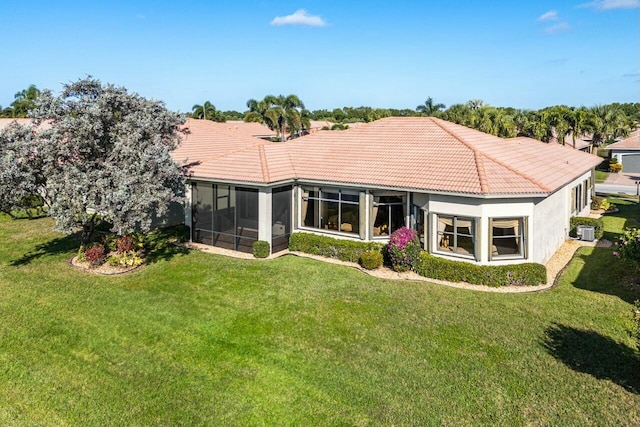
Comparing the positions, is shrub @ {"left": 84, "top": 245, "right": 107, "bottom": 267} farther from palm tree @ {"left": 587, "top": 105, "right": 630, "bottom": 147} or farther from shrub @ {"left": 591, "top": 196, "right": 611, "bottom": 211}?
palm tree @ {"left": 587, "top": 105, "right": 630, "bottom": 147}

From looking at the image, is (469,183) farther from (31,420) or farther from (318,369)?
(31,420)

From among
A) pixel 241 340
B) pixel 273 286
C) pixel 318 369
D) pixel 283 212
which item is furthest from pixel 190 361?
pixel 283 212

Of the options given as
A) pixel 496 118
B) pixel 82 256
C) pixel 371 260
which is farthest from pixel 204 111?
pixel 371 260

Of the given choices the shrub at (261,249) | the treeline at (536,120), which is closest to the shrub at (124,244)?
the shrub at (261,249)

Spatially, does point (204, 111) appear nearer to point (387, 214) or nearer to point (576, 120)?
point (576, 120)

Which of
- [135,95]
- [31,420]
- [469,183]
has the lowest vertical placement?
[31,420]

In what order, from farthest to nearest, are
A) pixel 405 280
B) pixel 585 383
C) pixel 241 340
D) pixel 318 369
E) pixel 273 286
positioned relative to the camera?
pixel 405 280, pixel 273 286, pixel 241 340, pixel 318 369, pixel 585 383

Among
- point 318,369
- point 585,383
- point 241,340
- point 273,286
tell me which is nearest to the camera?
point 585,383

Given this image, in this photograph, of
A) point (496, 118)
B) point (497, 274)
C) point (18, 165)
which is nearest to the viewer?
point (18, 165)
